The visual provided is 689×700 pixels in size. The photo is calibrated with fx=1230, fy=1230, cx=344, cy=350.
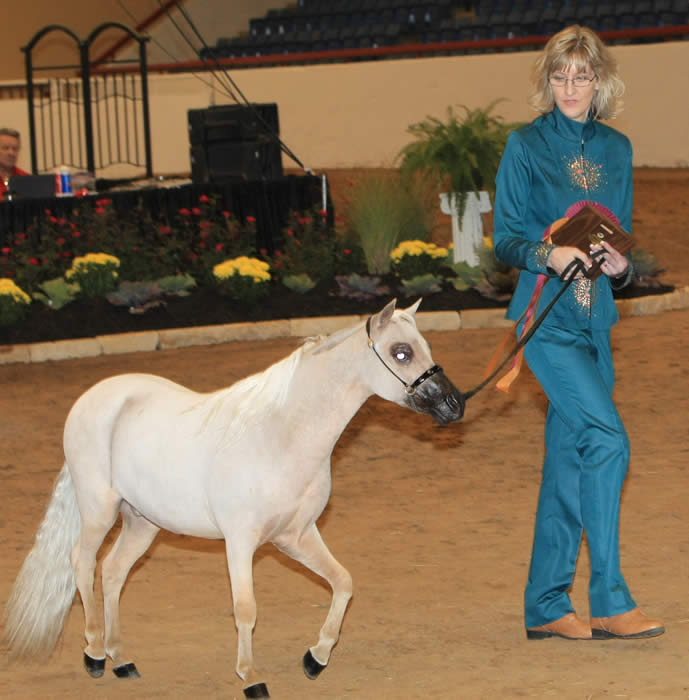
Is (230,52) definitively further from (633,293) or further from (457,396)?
(457,396)

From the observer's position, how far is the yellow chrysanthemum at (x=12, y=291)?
1081cm

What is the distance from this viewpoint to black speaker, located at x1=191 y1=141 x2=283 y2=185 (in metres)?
13.6

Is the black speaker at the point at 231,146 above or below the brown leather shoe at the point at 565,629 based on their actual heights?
above

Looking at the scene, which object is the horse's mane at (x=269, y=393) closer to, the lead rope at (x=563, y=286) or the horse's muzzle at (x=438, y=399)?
the horse's muzzle at (x=438, y=399)

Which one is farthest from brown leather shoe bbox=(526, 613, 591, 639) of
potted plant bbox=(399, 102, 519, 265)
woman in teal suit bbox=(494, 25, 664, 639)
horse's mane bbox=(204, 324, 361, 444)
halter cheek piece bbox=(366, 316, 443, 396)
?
potted plant bbox=(399, 102, 519, 265)

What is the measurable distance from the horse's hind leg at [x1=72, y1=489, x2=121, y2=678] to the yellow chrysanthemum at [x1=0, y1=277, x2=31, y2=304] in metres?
6.61

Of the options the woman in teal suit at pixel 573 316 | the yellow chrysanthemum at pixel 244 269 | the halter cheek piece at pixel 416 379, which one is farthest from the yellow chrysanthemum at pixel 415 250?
the halter cheek piece at pixel 416 379

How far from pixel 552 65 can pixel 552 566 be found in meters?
1.86

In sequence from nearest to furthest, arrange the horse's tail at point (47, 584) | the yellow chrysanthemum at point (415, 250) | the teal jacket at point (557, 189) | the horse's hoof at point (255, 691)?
the horse's hoof at point (255, 691)
the teal jacket at point (557, 189)
the horse's tail at point (47, 584)
the yellow chrysanthemum at point (415, 250)

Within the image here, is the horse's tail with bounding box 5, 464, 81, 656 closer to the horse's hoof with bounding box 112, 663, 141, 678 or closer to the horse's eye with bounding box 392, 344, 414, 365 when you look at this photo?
the horse's hoof with bounding box 112, 663, 141, 678

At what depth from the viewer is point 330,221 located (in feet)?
41.8

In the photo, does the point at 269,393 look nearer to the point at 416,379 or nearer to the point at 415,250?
the point at 416,379

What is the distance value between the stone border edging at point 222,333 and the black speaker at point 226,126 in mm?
3428

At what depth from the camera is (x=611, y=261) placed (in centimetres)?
439
